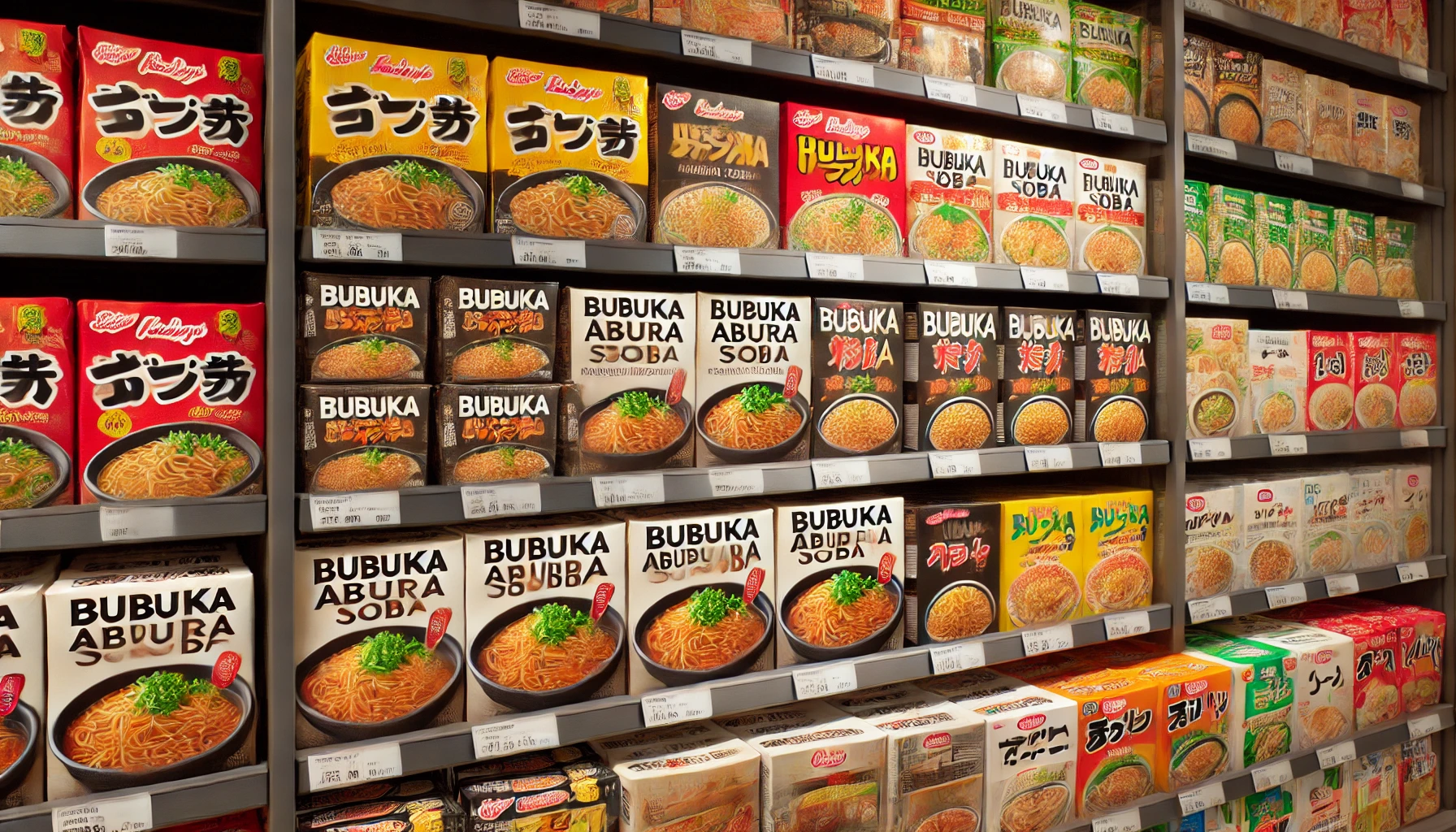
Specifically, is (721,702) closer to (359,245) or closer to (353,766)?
(353,766)

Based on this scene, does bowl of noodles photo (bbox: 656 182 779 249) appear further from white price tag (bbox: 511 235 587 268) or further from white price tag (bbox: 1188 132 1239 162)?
white price tag (bbox: 1188 132 1239 162)

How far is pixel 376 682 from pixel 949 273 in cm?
161

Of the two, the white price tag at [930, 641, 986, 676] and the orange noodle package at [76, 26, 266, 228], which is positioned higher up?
the orange noodle package at [76, 26, 266, 228]

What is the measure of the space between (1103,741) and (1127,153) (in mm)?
1713

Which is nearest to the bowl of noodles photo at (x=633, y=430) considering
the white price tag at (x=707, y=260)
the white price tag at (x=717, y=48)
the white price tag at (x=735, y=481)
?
the white price tag at (x=735, y=481)

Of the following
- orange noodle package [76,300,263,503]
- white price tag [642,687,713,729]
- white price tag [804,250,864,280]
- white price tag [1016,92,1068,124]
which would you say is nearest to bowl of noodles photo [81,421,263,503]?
orange noodle package [76,300,263,503]

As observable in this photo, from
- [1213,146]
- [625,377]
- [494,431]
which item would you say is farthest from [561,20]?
[1213,146]

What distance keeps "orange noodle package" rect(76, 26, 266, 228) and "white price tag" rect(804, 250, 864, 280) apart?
1.15m

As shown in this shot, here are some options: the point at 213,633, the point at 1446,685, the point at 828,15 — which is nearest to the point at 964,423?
the point at 828,15

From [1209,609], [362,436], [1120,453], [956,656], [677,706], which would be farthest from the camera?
[1209,609]

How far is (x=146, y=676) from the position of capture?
156cm

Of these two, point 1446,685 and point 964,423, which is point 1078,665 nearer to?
point 964,423

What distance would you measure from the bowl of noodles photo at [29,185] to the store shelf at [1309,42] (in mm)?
2831

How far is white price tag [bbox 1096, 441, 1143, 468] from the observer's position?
257 cm
